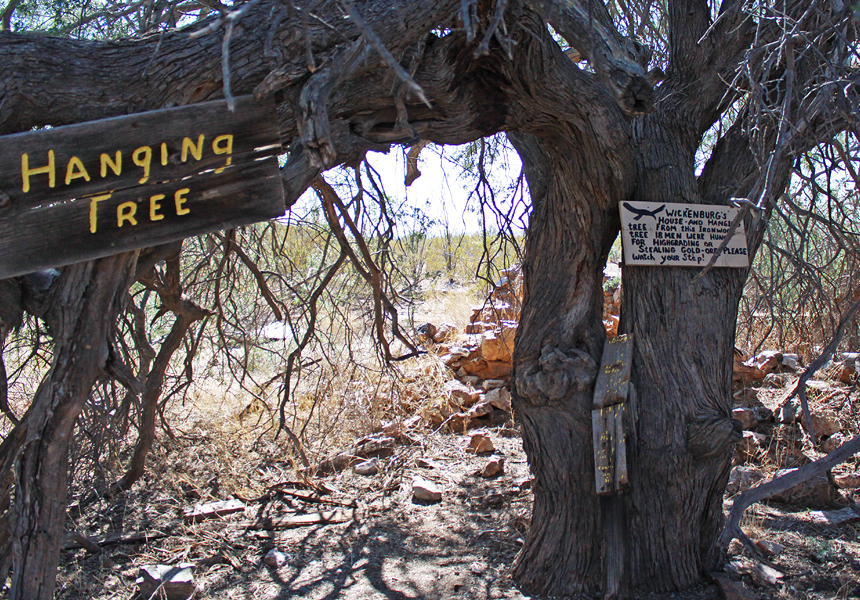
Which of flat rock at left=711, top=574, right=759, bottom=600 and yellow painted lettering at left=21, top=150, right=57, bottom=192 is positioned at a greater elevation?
yellow painted lettering at left=21, top=150, right=57, bottom=192

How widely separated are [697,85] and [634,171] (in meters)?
0.67

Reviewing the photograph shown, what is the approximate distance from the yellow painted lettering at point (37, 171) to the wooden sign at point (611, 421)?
2.42 metres

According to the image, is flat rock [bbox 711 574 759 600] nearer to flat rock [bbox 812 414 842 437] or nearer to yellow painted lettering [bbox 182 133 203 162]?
flat rock [bbox 812 414 842 437]

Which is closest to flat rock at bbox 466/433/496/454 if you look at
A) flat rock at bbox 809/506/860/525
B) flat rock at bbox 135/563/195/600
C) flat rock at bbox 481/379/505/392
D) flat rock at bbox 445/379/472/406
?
flat rock at bbox 445/379/472/406

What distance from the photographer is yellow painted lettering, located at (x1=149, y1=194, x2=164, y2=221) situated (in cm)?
217

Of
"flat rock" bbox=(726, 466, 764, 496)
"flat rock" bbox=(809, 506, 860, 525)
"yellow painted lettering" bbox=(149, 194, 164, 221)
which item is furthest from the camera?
"flat rock" bbox=(726, 466, 764, 496)

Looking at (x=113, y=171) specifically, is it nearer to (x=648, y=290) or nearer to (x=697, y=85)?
(x=648, y=290)

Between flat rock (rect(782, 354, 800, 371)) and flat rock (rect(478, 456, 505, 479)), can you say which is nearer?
flat rock (rect(478, 456, 505, 479))

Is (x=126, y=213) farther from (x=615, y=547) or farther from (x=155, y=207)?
(x=615, y=547)

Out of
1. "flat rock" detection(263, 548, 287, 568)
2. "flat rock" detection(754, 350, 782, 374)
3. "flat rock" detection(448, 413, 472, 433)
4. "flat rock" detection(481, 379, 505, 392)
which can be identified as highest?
"flat rock" detection(754, 350, 782, 374)

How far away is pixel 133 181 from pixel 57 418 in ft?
2.62

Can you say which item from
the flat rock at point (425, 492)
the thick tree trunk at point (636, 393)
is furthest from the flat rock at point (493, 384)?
the thick tree trunk at point (636, 393)

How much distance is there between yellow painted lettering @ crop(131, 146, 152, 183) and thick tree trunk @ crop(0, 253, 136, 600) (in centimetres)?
31

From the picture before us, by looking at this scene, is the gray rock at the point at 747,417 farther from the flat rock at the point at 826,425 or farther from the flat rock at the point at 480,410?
the flat rock at the point at 480,410
